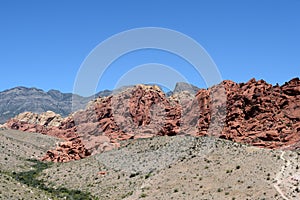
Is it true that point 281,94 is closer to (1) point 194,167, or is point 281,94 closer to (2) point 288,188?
(1) point 194,167

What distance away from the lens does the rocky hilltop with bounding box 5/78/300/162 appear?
7750 cm

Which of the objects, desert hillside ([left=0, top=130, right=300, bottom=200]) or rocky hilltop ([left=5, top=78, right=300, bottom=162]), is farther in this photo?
rocky hilltop ([left=5, top=78, right=300, bottom=162])

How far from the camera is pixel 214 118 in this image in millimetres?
87625

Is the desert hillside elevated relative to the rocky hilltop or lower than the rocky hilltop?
lower

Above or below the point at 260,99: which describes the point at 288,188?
below

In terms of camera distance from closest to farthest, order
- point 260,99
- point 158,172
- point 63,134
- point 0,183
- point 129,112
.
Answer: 1. point 0,183
2. point 158,172
3. point 260,99
4. point 129,112
5. point 63,134

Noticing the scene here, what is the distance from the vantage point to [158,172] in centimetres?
6425

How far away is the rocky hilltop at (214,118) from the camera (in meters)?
77.5

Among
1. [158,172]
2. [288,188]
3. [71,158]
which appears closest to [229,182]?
[288,188]

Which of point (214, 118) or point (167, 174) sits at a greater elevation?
point (214, 118)

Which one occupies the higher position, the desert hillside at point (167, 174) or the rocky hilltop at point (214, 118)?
the rocky hilltop at point (214, 118)

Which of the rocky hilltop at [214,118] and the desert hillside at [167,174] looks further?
the rocky hilltop at [214,118]

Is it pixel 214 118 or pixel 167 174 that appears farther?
pixel 214 118

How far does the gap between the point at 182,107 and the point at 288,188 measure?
5927 centimetres
